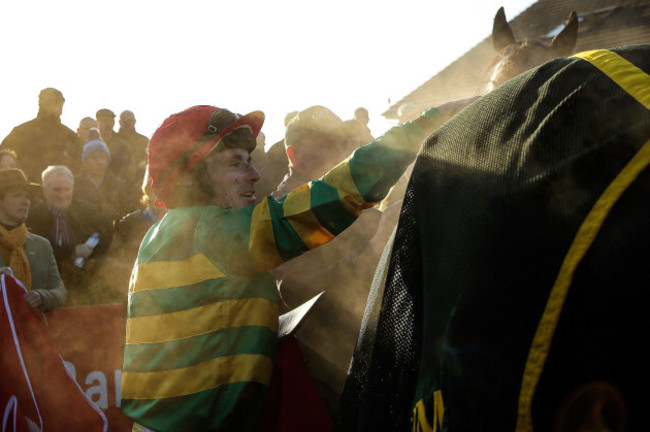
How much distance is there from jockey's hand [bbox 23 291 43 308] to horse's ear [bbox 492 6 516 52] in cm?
348

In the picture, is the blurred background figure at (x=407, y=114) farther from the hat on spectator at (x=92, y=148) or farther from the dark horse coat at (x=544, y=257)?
the hat on spectator at (x=92, y=148)

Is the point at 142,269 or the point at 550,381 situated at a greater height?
the point at 142,269

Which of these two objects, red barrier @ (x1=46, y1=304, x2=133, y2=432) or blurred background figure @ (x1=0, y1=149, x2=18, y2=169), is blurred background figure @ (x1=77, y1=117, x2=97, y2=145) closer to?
blurred background figure @ (x1=0, y1=149, x2=18, y2=169)

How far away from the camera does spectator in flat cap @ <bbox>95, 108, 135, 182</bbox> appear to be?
8.08 meters

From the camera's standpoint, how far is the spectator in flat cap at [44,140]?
723 centimetres

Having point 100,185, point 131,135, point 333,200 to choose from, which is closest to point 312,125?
point 333,200

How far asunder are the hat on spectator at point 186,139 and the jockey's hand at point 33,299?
2.21m

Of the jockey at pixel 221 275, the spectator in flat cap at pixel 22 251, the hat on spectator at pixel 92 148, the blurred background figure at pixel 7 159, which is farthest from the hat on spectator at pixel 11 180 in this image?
the jockey at pixel 221 275

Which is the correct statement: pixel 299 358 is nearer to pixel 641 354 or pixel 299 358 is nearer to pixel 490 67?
pixel 490 67

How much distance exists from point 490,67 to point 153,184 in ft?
Result: 4.98

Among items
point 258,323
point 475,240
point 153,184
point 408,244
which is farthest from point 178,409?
point 475,240

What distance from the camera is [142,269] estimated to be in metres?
2.56

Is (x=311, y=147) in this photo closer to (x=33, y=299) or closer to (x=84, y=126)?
(x=33, y=299)

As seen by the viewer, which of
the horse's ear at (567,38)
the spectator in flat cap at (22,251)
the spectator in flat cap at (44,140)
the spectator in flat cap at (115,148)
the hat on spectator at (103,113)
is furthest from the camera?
the hat on spectator at (103,113)
